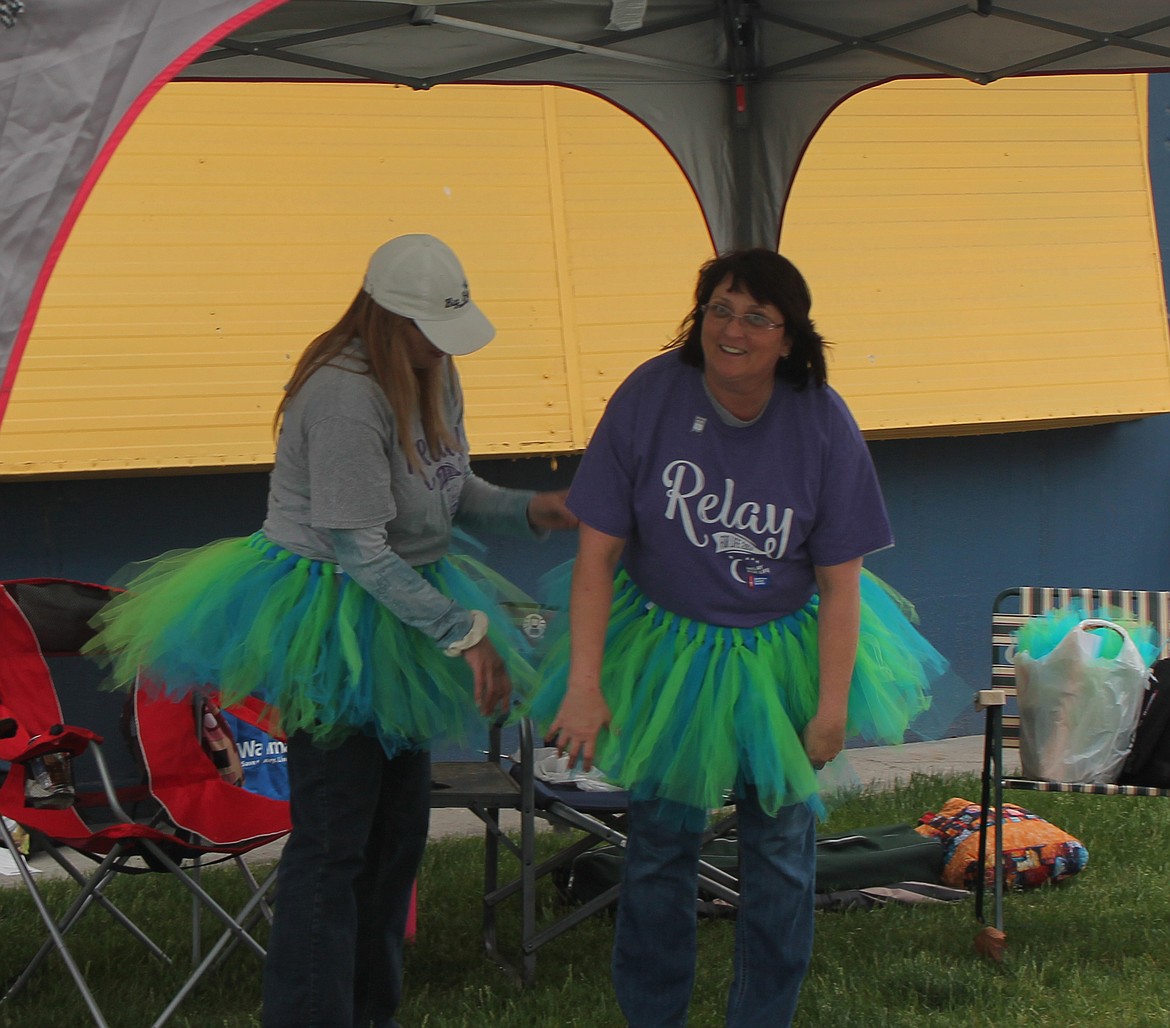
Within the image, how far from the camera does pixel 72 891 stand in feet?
16.7

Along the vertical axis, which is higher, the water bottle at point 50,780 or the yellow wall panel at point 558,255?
the yellow wall panel at point 558,255

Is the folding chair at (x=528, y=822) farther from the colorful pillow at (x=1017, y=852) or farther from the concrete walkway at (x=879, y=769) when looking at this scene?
the concrete walkway at (x=879, y=769)

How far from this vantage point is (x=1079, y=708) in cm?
445

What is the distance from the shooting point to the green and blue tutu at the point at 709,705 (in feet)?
10.3

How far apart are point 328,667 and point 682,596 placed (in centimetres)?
76

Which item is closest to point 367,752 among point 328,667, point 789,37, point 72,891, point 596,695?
point 328,667

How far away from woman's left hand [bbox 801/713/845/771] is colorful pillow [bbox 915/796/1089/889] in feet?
6.46

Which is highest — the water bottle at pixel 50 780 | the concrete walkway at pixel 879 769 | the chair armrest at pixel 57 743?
the chair armrest at pixel 57 743

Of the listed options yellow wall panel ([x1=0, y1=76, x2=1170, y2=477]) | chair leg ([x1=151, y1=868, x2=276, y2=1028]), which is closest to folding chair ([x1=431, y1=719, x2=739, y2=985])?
chair leg ([x1=151, y1=868, x2=276, y2=1028])

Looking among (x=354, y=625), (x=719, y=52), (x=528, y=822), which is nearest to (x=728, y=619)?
(x=354, y=625)

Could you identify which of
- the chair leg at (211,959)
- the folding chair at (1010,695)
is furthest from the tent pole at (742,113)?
the chair leg at (211,959)

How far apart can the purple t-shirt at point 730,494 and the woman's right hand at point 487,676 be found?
0.35 m

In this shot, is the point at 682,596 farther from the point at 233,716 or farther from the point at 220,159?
the point at 220,159

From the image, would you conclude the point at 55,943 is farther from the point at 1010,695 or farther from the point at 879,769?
the point at 879,769
